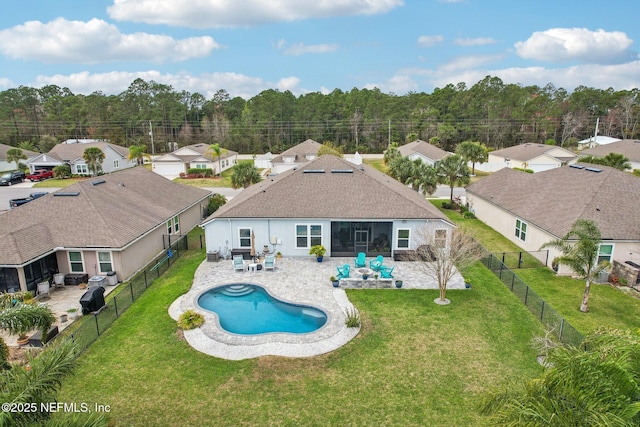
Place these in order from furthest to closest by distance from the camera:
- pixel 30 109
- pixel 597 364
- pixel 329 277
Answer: pixel 30 109 < pixel 329 277 < pixel 597 364

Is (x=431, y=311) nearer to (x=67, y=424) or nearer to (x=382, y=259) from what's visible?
(x=382, y=259)

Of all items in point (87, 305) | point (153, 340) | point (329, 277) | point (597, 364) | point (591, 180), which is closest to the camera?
point (597, 364)

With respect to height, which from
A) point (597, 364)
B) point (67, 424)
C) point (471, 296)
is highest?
point (597, 364)

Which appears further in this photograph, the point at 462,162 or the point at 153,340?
the point at 462,162

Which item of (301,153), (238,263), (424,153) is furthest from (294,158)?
(238,263)

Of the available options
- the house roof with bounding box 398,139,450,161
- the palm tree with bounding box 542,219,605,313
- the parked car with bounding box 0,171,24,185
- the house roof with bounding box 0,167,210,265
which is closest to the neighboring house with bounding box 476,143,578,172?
the house roof with bounding box 398,139,450,161

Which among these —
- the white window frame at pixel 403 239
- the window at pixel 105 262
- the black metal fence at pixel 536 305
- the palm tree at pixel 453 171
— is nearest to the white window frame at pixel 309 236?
the white window frame at pixel 403 239

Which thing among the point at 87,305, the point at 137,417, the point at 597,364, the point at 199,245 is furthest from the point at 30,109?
the point at 597,364

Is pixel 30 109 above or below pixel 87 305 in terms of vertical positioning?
above

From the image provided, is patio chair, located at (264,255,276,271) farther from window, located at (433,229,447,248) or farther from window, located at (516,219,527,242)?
window, located at (516,219,527,242)
